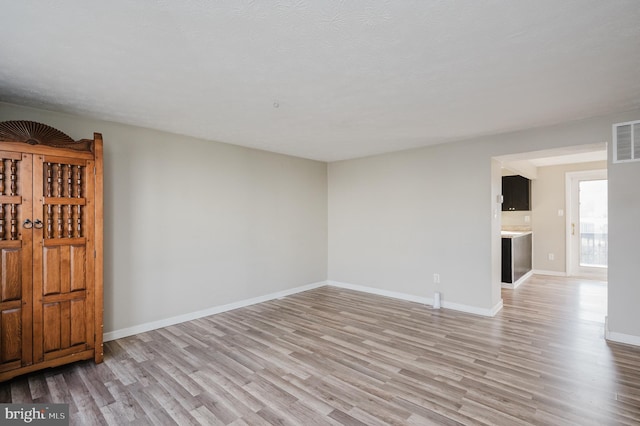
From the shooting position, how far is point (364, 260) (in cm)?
558

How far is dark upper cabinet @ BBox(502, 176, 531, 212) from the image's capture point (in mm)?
7035

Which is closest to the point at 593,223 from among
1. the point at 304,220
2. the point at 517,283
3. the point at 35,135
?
the point at 517,283

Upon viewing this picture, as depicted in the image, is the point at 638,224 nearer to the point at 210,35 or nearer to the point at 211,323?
the point at 210,35

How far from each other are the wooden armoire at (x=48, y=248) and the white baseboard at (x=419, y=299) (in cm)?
390

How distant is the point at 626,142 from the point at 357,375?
11.8ft

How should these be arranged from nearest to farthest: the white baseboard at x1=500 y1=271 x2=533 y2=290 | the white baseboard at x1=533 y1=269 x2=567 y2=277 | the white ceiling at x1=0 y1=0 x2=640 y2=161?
the white ceiling at x1=0 y1=0 x2=640 y2=161 < the white baseboard at x1=500 y1=271 x2=533 y2=290 < the white baseboard at x1=533 y1=269 x2=567 y2=277

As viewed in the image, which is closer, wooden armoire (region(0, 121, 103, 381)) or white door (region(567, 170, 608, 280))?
wooden armoire (region(0, 121, 103, 381))

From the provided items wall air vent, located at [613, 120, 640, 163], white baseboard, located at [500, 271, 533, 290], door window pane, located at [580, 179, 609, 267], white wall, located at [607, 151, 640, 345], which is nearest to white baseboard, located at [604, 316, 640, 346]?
white wall, located at [607, 151, 640, 345]

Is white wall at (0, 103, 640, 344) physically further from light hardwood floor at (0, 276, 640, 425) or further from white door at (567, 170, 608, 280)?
white door at (567, 170, 608, 280)

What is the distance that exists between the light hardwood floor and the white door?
10.1ft

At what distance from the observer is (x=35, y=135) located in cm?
271

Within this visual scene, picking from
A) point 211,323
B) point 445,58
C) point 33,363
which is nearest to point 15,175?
point 33,363

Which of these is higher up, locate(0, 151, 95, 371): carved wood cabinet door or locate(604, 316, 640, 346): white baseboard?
locate(0, 151, 95, 371): carved wood cabinet door

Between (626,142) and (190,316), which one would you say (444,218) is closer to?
(626,142)
